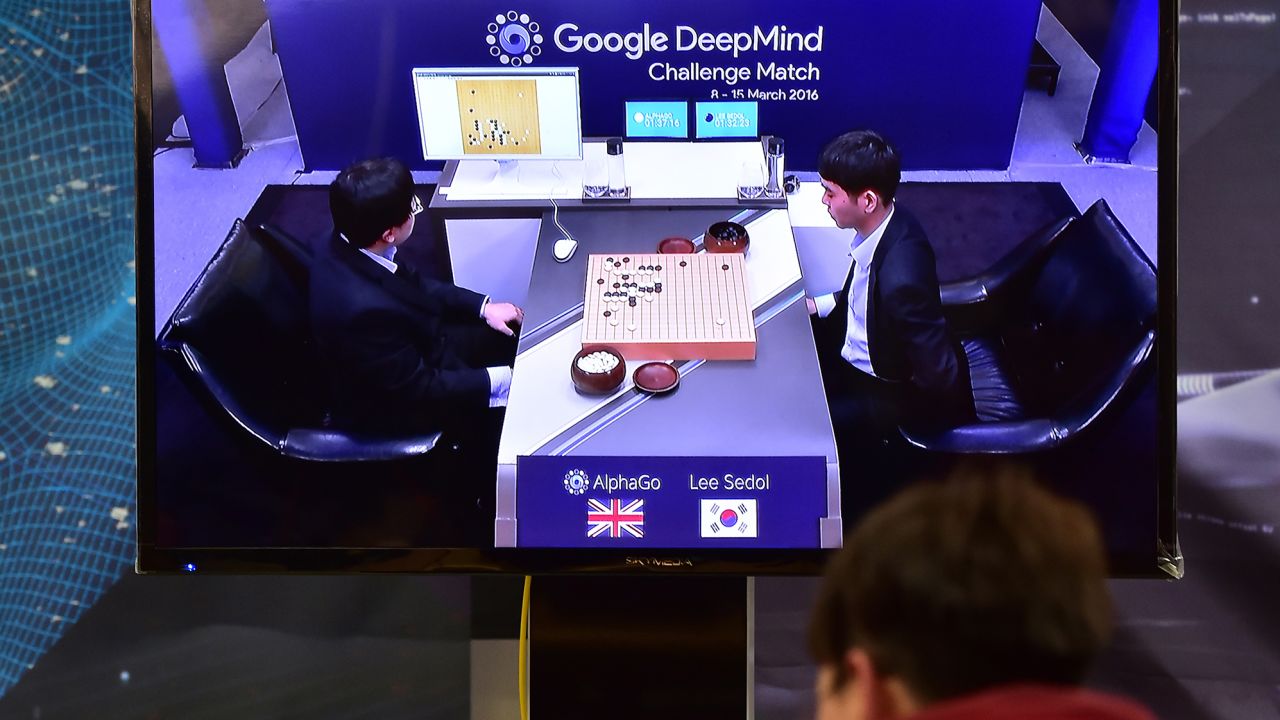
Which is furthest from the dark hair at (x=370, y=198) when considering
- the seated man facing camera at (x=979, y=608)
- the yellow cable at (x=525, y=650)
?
the seated man facing camera at (x=979, y=608)

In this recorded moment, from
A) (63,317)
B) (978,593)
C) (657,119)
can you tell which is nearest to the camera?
(978,593)

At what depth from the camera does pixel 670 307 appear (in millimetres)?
1719

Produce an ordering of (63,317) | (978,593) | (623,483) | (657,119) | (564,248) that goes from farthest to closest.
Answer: (63,317)
(564,248)
(657,119)
(623,483)
(978,593)

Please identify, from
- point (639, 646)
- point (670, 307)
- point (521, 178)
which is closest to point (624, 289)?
point (670, 307)

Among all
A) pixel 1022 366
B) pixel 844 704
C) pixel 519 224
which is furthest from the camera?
pixel 519 224

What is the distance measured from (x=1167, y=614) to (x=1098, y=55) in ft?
4.25

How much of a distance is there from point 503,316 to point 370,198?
29cm

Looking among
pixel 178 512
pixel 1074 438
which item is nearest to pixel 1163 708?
pixel 1074 438

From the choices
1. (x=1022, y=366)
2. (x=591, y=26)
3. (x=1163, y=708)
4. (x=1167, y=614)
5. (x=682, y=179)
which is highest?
(x=591, y=26)

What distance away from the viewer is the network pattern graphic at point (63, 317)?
6.89ft

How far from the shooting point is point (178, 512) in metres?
1.64

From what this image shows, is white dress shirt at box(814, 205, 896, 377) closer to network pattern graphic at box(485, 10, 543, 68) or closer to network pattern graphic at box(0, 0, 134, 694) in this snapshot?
network pattern graphic at box(485, 10, 543, 68)

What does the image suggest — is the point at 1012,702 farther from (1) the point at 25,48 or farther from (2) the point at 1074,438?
(1) the point at 25,48

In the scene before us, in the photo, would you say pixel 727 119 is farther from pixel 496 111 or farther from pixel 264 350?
pixel 264 350
